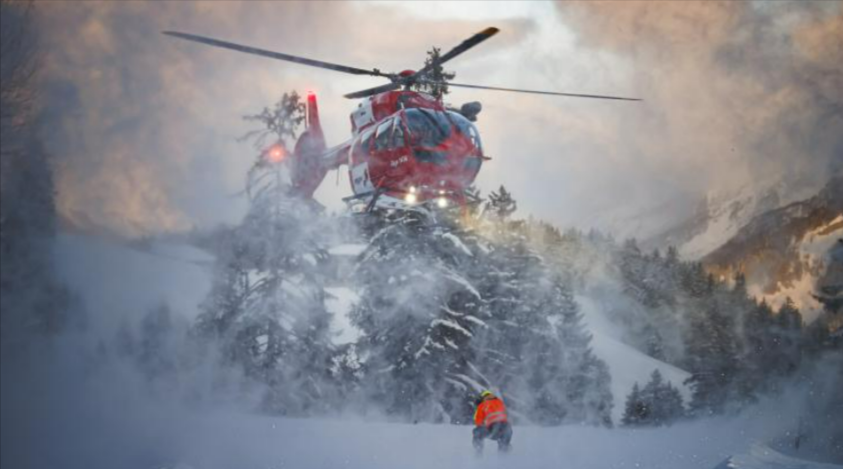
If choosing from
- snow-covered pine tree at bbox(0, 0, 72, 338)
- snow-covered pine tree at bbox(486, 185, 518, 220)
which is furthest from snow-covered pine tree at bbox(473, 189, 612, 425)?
snow-covered pine tree at bbox(0, 0, 72, 338)

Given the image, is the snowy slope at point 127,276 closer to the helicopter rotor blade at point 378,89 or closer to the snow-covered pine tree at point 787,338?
the helicopter rotor blade at point 378,89

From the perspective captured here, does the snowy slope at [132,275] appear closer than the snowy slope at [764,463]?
No

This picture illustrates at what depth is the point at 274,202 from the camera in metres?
23.7

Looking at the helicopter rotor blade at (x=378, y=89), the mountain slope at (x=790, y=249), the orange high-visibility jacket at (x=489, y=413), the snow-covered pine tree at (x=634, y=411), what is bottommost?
the snow-covered pine tree at (x=634, y=411)

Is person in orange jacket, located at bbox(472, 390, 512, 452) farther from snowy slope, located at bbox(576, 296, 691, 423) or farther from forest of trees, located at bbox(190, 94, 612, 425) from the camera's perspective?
snowy slope, located at bbox(576, 296, 691, 423)

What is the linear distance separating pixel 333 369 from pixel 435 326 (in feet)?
15.2

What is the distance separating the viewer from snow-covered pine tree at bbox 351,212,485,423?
75.9 feet

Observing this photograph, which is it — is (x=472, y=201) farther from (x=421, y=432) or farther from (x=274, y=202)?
(x=274, y=202)

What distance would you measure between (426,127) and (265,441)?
8369mm

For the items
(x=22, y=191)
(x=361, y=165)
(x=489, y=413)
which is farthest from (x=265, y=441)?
(x=361, y=165)

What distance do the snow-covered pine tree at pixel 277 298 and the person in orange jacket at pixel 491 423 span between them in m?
12.0

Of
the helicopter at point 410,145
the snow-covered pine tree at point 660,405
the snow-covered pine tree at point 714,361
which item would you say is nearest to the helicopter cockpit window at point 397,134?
the helicopter at point 410,145

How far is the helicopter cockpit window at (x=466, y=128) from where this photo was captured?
54.6 ft

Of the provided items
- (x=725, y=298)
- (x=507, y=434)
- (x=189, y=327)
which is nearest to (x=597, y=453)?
(x=507, y=434)
